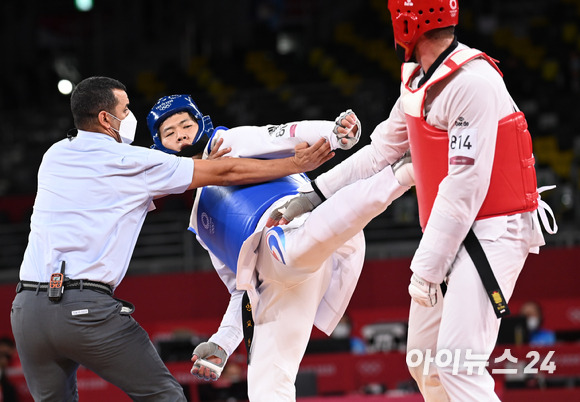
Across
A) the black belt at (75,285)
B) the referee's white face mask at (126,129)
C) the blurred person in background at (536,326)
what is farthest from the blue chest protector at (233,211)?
the blurred person in background at (536,326)

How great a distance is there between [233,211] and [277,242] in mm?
455

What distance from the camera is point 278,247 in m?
4.18

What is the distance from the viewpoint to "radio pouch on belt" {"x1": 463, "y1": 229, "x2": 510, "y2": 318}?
3400mm

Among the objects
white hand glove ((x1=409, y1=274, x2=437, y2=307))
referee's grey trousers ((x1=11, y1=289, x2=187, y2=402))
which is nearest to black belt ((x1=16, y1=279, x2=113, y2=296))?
referee's grey trousers ((x1=11, y1=289, x2=187, y2=402))

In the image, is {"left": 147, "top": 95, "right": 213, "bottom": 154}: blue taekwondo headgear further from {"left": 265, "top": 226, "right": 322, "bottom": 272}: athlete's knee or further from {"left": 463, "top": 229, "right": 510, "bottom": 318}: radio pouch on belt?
{"left": 463, "top": 229, "right": 510, "bottom": 318}: radio pouch on belt

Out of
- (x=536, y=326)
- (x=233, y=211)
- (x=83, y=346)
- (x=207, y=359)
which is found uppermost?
(x=233, y=211)

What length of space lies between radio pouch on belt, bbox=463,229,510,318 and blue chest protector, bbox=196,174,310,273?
1.36 metres

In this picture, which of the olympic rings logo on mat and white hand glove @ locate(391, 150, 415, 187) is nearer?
white hand glove @ locate(391, 150, 415, 187)

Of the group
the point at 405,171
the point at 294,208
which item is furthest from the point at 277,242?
the point at 405,171

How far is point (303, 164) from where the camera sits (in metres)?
4.38

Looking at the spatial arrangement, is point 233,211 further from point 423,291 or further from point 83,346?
point 423,291

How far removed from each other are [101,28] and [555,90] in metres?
12.3

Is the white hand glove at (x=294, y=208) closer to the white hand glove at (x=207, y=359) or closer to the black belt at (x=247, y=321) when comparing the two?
the black belt at (x=247, y=321)

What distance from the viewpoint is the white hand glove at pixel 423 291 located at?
11.5 feet
